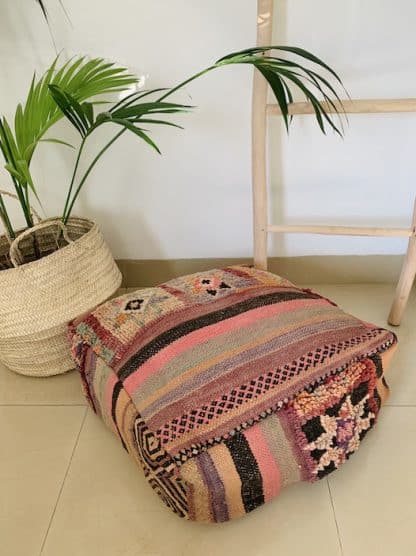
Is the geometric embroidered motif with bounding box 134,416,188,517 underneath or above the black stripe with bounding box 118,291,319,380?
underneath

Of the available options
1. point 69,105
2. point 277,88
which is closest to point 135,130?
point 69,105

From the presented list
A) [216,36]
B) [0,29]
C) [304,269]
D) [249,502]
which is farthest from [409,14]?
[249,502]

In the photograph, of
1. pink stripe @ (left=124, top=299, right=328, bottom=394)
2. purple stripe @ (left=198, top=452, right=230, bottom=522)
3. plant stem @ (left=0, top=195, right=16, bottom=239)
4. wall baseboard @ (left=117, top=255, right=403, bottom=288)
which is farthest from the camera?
wall baseboard @ (left=117, top=255, right=403, bottom=288)

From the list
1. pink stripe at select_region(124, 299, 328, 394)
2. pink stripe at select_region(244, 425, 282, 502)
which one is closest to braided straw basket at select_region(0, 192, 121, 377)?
pink stripe at select_region(124, 299, 328, 394)

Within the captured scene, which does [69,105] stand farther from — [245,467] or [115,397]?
[245,467]

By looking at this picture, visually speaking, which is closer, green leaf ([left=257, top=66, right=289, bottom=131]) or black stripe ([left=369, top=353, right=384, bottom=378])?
green leaf ([left=257, top=66, right=289, bottom=131])

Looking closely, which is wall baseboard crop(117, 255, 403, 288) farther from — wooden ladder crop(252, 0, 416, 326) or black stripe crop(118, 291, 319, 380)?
black stripe crop(118, 291, 319, 380)

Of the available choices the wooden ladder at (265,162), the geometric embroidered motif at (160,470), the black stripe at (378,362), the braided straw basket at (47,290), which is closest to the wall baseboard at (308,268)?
the wooden ladder at (265,162)

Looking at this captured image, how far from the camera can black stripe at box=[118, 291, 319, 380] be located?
98 centimetres

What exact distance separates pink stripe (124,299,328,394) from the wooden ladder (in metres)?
0.21

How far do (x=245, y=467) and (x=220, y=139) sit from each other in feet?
2.58

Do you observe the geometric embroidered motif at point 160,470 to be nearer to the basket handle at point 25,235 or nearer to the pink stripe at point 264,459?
the pink stripe at point 264,459

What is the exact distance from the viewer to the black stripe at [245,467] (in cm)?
84

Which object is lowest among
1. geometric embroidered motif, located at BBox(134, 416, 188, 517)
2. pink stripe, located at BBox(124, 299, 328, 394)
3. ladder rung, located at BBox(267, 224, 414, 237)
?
geometric embroidered motif, located at BBox(134, 416, 188, 517)
